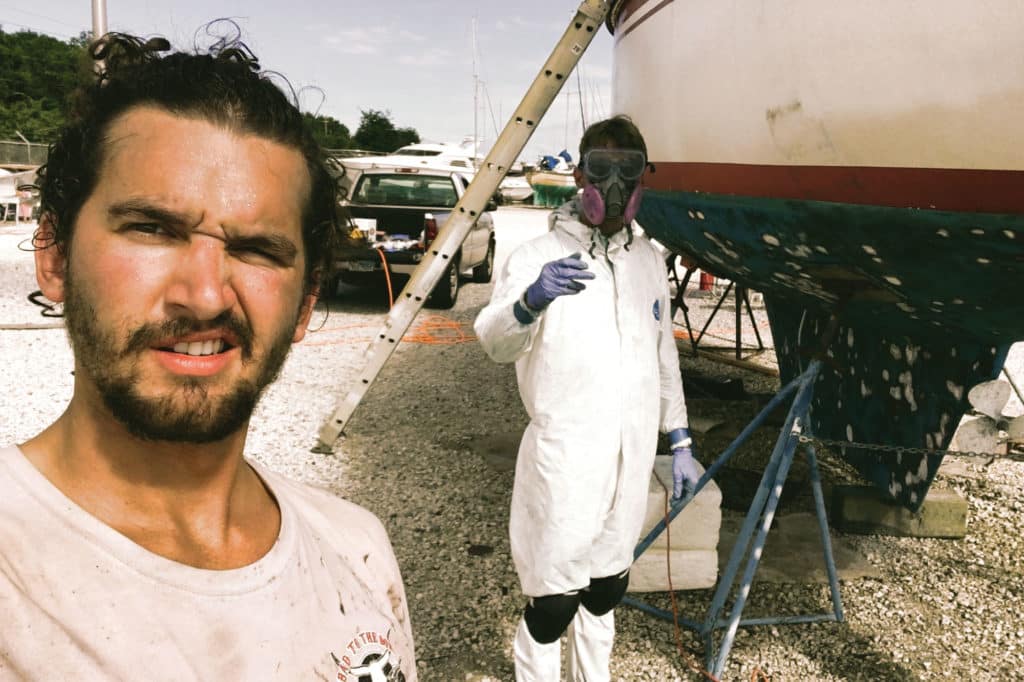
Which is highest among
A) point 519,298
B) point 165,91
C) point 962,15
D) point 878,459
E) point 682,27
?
point 682,27

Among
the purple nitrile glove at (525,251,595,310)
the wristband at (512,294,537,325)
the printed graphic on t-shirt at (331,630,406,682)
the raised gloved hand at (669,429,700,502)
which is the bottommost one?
the raised gloved hand at (669,429,700,502)

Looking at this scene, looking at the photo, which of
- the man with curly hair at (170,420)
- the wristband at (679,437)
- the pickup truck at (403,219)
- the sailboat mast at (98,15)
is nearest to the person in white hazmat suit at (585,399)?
the wristband at (679,437)

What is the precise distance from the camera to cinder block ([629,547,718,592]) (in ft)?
11.0

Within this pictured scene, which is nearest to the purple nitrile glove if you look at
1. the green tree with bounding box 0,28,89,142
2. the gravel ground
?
the gravel ground

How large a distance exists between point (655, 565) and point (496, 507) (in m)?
1.14

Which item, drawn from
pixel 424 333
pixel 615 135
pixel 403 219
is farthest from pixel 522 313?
pixel 403 219

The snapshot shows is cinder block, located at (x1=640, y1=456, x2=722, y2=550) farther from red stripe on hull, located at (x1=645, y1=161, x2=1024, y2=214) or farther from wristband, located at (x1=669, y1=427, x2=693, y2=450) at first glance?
red stripe on hull, located at (x1=645, y1=161, x2=1024, y2=214)

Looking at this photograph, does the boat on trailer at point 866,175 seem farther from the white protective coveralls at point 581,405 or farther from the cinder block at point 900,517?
the white protective coveralls at point 581,405

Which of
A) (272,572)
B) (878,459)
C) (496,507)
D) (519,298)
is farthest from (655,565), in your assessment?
(272,572)

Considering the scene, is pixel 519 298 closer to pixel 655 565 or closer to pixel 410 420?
pixel 655 565

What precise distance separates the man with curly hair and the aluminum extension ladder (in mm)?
3223

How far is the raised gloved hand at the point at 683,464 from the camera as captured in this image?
2715 mm

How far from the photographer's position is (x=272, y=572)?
2.99ft

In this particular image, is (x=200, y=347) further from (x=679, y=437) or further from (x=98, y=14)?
(x=98, y=14)
